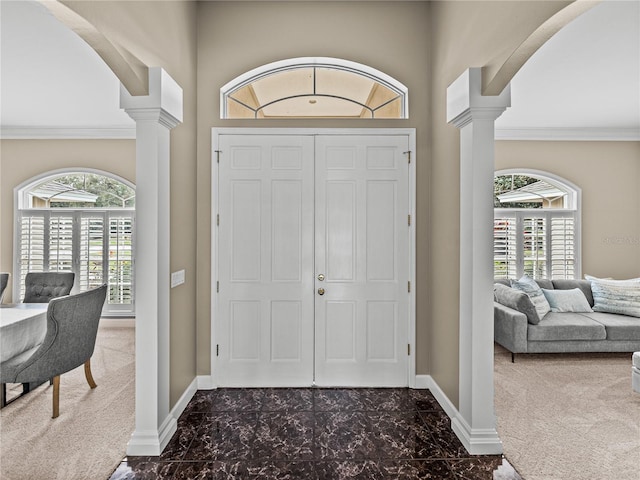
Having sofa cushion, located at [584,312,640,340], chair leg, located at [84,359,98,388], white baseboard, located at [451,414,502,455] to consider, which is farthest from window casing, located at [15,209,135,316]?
sofa cushion, located at [584,312,640,340]

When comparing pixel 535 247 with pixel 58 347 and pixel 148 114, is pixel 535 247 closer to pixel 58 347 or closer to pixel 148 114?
pixel 148 114

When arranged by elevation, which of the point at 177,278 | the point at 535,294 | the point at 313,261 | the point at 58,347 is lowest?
the point at 58,347

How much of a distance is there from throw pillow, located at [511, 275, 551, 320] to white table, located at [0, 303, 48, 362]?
5117 millimetres

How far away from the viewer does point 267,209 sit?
3521 mm

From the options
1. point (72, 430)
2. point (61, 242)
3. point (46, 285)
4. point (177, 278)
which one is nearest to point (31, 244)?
point (61, 242)

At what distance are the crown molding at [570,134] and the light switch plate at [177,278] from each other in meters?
4.93

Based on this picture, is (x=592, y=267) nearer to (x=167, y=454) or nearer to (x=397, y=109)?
(x=397, y=109)

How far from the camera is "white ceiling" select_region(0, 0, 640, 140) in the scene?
3.05 meters

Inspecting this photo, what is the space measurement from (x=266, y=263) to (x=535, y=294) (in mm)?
3366

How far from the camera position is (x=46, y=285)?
4449 millimetres

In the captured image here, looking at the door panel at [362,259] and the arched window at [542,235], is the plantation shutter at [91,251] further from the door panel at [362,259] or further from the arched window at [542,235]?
the arched window at [542,235]

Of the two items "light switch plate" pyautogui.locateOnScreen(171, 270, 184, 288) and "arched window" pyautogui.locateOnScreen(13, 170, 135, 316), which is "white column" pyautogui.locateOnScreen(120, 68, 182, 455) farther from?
"arched window" pyautogui.locateOnScreen(13, 170, 135, 316)

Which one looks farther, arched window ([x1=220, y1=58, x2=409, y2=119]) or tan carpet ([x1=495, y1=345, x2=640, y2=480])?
arched window ([x1=220, y1=58, x2=409, y2=119])

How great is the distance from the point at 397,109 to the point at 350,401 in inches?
105
